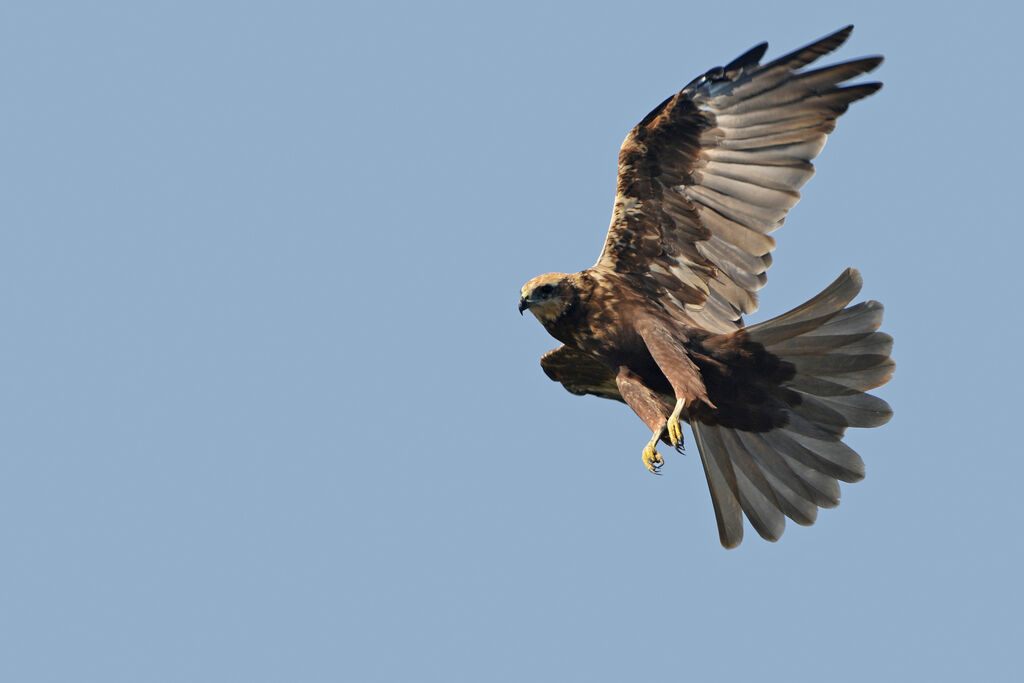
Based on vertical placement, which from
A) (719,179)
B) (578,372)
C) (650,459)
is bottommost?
(650,459)

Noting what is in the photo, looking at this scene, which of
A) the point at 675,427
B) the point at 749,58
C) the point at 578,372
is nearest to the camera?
the point at 675,427

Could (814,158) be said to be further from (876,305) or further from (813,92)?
(876,305)

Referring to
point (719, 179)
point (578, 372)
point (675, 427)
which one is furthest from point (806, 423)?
point (578, 372)

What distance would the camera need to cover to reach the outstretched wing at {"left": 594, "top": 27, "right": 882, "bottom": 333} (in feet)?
33.7

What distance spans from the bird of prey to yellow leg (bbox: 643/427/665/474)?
0.85 feet

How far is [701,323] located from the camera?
10.6 metres

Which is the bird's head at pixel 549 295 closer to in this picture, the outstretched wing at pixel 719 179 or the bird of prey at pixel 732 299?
the bird of prey at pixel 732 299

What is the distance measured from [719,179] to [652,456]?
234 centimetres

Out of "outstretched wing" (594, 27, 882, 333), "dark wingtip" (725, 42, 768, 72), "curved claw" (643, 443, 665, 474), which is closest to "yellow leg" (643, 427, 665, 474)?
"curved claw" (643, 443, 665, 474)

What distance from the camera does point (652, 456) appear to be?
9.58 meters

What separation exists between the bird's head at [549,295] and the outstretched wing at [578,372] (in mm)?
854

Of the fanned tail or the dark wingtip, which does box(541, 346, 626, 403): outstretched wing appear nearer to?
the fanned tail

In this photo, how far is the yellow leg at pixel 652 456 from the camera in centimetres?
955

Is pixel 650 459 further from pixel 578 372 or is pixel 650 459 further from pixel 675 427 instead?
pixel 578 372
